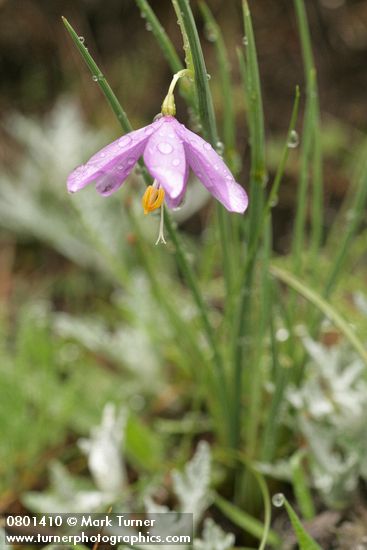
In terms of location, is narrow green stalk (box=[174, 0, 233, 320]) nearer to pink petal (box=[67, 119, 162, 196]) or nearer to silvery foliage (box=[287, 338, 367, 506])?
pink petal (box=[67, 119, 162, 196])

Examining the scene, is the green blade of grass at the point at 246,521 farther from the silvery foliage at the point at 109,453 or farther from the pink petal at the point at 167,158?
the pink petal at the point at 167,158

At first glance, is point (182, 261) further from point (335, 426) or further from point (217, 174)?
point (335, 426)

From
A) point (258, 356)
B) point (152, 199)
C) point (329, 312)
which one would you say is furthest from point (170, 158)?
point (258, 356)

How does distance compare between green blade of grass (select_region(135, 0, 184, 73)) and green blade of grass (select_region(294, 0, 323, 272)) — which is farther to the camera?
green blade of grass (select_region(294, 0, 323, 272))

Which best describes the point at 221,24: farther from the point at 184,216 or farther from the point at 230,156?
the point at 230,156

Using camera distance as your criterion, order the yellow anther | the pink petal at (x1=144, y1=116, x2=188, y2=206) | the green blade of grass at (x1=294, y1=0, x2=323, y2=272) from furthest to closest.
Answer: the green blade of grass at (x1=294, y1=0, x2=323, y2=272)
the yellow anther
the pink petal at (x1=144, y1=116, x2=188, y2=206)

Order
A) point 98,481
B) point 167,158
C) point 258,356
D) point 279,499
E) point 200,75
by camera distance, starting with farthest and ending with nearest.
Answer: point 98,481 < point 258,356 < point 279,499 < point 200,75 < point 167,158

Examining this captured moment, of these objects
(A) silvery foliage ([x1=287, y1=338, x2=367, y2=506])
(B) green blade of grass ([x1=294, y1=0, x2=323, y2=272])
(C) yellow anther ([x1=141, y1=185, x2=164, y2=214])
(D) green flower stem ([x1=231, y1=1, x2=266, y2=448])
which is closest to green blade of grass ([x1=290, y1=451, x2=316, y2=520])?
(A) silvery foliage ([x1=287, y1=338, x2=367, y2=506])
